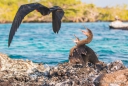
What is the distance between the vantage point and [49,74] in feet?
30.5

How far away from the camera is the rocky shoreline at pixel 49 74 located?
323 inches

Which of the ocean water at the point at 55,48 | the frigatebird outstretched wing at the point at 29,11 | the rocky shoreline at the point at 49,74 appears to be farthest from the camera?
the ocean water at the point at 55,48

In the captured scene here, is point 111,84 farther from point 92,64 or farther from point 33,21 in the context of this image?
point 33,21

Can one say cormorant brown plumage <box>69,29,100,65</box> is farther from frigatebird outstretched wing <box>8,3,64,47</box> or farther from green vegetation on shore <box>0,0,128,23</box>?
green vegetation on shore <box>0,0,128,23</box>

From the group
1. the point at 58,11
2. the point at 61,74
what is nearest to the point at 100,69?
the point at 61,74

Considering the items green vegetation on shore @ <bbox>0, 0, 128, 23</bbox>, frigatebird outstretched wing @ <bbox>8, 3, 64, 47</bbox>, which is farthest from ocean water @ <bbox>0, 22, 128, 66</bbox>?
green vegetation on shore @ <bbox>0, 0, 128, 23</bbox>

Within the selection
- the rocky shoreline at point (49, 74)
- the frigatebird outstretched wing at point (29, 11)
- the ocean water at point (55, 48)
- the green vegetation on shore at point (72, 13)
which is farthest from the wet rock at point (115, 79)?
the green vegetation on shore at point (72, 13)

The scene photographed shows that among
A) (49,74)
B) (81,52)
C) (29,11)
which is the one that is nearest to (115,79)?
(29,11)

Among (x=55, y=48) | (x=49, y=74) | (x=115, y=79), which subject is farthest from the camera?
(x=55, y=48)

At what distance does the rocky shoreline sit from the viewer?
8.20m

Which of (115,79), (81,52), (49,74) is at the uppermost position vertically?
(115,79)

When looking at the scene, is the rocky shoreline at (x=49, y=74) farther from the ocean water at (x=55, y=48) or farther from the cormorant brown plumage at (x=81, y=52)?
the ocean water at (x=55, y=48)

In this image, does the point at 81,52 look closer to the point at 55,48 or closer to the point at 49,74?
the point at 49,74

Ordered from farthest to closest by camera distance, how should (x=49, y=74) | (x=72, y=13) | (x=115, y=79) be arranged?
(x=72, y=13) → (x=49, y=74) → (x=115, y=79)
